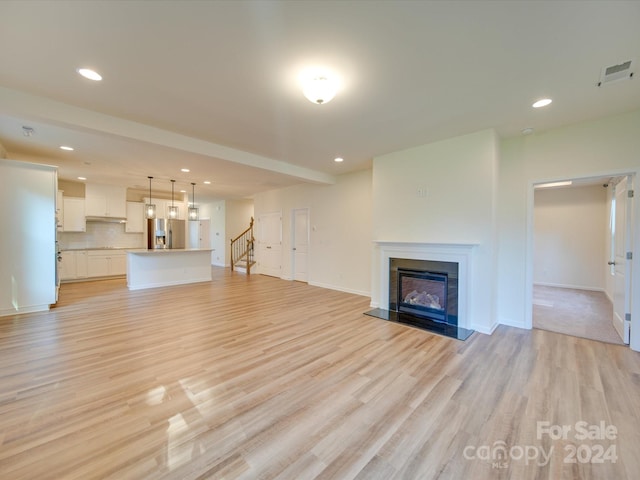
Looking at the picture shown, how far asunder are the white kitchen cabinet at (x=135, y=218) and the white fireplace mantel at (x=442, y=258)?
800cm

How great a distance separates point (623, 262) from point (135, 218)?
1141cm

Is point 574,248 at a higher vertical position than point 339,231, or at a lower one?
lower

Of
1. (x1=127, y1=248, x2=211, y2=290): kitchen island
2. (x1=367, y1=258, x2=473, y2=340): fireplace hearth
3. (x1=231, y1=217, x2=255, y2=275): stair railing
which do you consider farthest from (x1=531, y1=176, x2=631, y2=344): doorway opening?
(x1=231, y1=217, x2=255, y2=275): stair railing

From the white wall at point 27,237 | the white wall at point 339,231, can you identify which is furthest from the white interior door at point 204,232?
the white wall at point 27,237

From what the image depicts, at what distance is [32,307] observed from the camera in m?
4.46

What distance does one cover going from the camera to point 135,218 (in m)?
8.43

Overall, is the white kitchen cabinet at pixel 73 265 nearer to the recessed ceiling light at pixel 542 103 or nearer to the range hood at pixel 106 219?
the range hood at pixel 106 219

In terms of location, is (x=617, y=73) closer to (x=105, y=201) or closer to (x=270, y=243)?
(x=270, y=243)

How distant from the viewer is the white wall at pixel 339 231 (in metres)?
6.08

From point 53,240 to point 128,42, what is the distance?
14.5 feet

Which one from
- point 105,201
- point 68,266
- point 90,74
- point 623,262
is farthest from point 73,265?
point 623,262

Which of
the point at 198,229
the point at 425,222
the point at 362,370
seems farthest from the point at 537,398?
the point at 198,229

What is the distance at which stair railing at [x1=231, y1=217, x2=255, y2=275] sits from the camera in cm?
964

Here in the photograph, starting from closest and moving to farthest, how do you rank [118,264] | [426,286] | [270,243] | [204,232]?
[426,286], [118,264], [270,243], [204,232]
